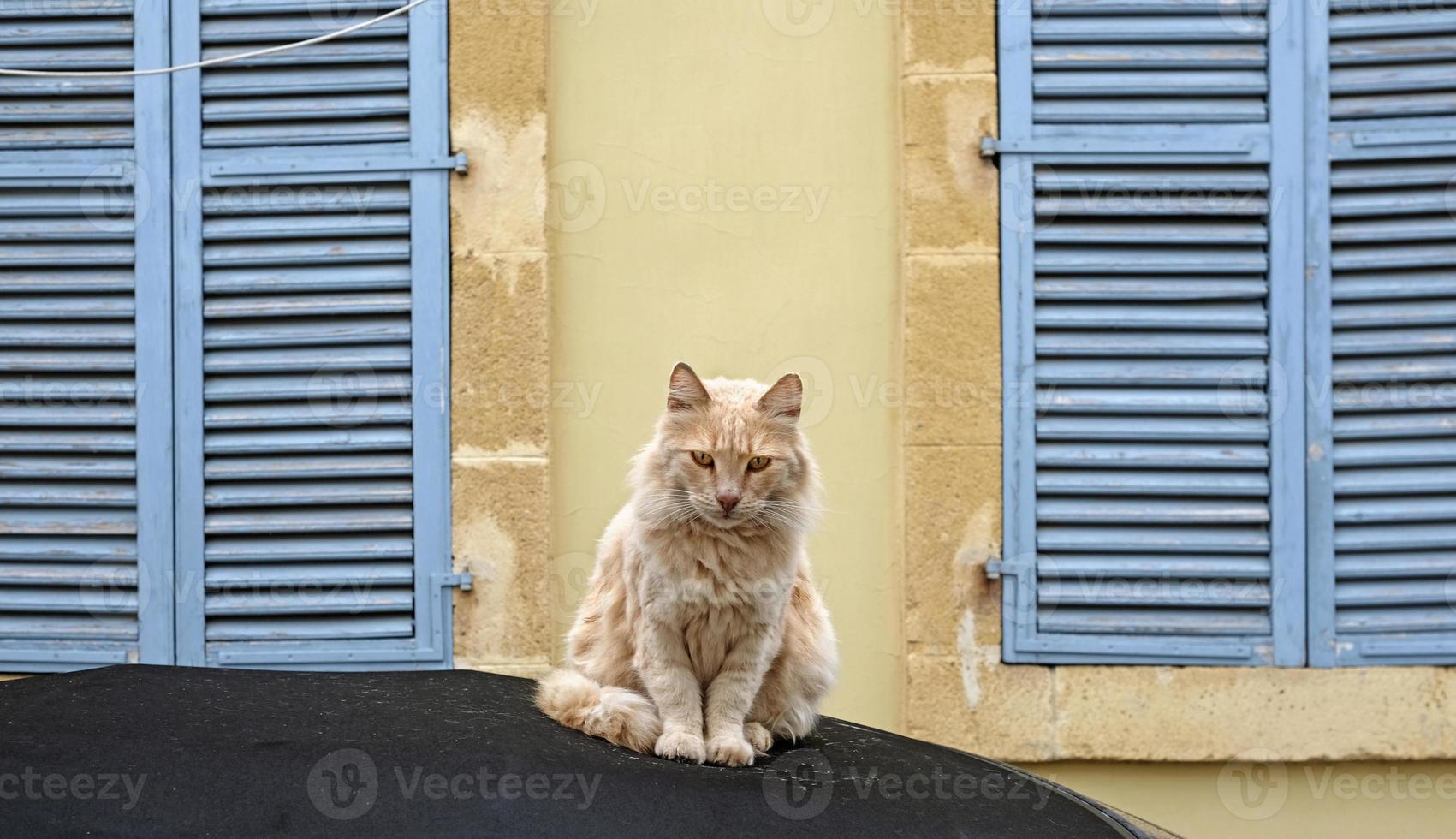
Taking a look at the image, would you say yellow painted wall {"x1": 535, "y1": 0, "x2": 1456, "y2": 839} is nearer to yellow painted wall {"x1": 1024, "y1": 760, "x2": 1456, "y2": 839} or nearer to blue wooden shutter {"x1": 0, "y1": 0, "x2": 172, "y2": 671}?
yellow painted wall {"x1": 1024, "y1": 760, "x2": 1456, "y2": 839}

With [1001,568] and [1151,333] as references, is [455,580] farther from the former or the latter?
[1151,333]

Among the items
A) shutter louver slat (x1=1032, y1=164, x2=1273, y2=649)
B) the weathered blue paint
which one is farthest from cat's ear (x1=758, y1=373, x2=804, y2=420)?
the weathered blue paint

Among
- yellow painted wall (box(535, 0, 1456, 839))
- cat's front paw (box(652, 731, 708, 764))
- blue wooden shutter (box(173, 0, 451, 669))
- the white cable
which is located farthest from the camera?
yellow painted wall (box(535, 0, 1456, 839))

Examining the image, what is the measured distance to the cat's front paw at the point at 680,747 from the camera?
2.57 m

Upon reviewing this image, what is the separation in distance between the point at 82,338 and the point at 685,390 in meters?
3.15

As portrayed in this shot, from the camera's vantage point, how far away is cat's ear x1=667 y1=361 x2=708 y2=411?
8.81ft

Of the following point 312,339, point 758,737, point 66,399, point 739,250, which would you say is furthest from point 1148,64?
point 66,399

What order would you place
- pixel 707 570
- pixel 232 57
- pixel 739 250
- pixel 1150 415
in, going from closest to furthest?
pixel 707 570 → pixel 232 57 → pixel 1150 415 → pixel 739 250

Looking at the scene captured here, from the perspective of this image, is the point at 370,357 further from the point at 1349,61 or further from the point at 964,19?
the point at 1349,61

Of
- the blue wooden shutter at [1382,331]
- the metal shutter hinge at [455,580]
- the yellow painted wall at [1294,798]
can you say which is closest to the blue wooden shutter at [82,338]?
the metal shutter hinge at [455,580]

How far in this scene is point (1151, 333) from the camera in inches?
181

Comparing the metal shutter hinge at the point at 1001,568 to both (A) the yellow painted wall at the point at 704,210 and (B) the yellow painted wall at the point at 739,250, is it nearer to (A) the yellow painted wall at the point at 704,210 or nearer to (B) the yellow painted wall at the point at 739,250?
(B) the yellow painted wall at the point at 739,250

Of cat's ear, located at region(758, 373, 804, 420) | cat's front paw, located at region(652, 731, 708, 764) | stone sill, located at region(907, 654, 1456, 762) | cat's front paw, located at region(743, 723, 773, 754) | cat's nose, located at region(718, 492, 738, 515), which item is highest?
cat's ear, located at region(758, 373, 804, 420)

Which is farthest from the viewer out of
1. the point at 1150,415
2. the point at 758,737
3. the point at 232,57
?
the point at 1150,415
